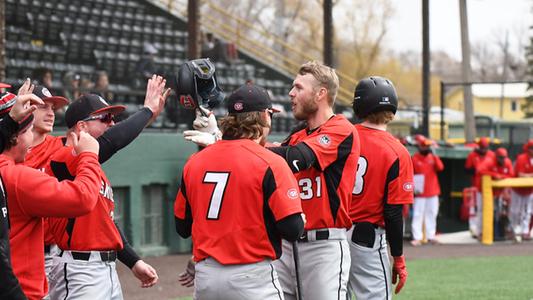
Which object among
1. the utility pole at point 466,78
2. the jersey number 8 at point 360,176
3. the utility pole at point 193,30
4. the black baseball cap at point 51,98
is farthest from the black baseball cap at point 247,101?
the utility pole at point 466,78

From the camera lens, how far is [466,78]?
2428 cm

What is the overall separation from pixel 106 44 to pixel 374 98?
15164mm

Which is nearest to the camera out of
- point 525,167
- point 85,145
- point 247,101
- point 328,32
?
point 85,145

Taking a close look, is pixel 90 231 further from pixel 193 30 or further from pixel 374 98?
pixel 193 30

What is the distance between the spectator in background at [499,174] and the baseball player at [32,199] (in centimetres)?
1346

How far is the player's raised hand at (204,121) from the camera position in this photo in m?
5.16

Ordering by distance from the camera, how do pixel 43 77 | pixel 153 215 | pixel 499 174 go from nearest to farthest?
pixel 153 215 → pixel 43 77 → pixel 499 174

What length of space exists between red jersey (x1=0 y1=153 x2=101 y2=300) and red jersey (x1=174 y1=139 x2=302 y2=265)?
61 cm

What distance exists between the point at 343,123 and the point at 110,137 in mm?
1403

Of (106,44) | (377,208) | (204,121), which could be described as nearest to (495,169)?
(106,44)

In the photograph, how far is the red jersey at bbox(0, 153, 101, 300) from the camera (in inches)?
169

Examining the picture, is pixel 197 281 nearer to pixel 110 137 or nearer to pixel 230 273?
pixel 230 273

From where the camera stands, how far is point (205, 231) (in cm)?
482

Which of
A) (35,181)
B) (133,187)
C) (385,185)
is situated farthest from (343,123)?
(133,187)
